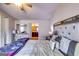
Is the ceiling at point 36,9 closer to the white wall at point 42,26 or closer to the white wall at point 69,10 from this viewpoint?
the white wall at point 42,26

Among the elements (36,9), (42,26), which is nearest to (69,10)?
(36,9)

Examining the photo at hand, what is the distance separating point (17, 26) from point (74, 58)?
742 cm

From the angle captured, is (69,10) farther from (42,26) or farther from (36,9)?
(42,26)

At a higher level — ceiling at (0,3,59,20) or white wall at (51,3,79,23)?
ceiling at (0,3,59,20)

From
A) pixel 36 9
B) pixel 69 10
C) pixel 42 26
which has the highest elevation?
pixel 36 9

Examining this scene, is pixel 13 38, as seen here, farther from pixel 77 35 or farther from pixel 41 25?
pixel 77 35

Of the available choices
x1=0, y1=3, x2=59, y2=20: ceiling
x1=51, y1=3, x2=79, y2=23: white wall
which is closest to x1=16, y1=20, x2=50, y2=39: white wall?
x1=0, y1=3, x2=59, y2=20: ceiling

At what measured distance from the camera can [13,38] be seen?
748cm

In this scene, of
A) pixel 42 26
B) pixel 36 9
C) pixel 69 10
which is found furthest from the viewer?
pixel 42 26

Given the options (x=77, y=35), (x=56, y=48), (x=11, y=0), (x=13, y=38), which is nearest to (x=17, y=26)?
(x=13, y=38)

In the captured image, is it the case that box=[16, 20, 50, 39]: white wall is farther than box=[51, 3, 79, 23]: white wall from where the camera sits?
Yes

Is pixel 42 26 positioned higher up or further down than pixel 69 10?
further down

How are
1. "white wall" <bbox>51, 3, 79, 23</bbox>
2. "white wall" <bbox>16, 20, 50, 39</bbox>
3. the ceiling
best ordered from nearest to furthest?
1. "white wall" <bbox>51, 3, 79, 23</bbox>
2. the ceiling
3. "white wall" <bbox>16, 20, 50, 39</bbox>

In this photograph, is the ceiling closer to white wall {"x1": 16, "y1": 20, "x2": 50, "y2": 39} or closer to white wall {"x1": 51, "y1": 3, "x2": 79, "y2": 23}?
white wall {"x1": 16, "y1": 20, "x2": 50, "y2": 39}
